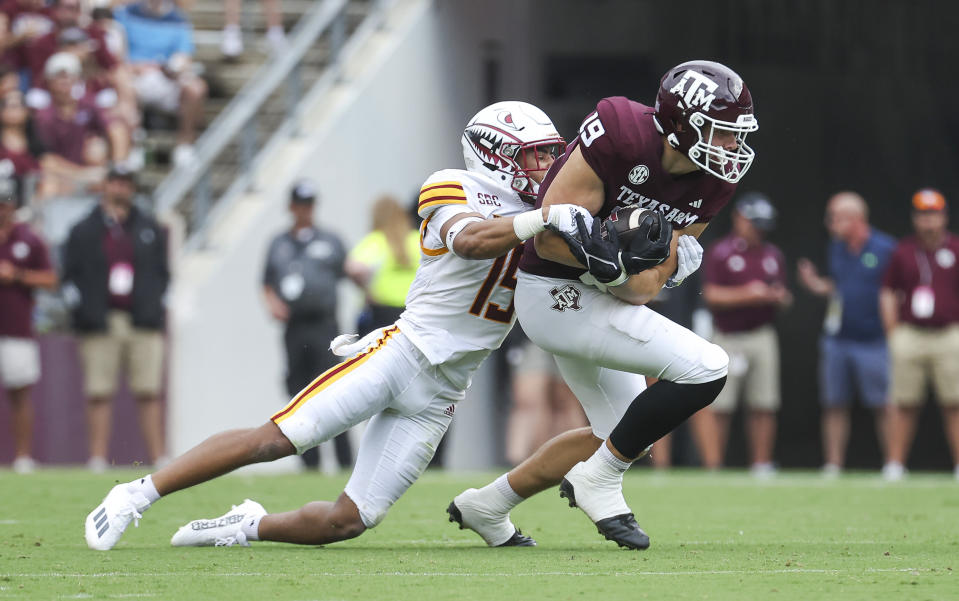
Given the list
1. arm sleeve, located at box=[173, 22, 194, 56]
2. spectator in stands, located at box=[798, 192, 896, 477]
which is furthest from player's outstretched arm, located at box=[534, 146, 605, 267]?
arm sleeve, located at box=[173, 22, 194, 56]

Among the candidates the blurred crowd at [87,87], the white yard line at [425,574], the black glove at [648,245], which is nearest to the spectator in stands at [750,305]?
the blurred crowd at [87,87]

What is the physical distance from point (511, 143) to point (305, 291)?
216 inches

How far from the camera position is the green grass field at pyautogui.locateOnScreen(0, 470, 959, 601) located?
177 inches

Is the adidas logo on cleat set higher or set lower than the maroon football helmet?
lower

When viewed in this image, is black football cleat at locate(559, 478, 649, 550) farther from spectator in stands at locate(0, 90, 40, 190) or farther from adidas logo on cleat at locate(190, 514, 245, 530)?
spectator in stands at locate(0, 90, 40, 190)

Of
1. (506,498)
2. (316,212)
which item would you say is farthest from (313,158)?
(506,498)

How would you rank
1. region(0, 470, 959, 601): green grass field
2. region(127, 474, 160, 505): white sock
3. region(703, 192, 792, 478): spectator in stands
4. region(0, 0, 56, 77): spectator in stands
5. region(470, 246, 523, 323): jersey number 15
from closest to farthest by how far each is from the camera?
1. region(0, 470, 959, 601): green grass field
2. region(127, 474, 160, 505): white sock
3. region(470, 246, 523, 323): jersey number 15
4. region(703, 192, 792, 478): spectator in stands
5. region(0, 0, 56, 77): spectator in stands

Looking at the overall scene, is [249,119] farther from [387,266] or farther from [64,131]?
[387,266]

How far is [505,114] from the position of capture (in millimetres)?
5559

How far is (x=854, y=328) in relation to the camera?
11766 mm

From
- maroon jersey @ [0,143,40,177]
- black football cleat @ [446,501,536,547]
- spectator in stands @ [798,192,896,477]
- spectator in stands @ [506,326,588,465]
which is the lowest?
spectator in stands @ [506,326,588,465]

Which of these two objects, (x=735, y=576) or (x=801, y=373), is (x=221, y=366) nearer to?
(x=801, y=373)

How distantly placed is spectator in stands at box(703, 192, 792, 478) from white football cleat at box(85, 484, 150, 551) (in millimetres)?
6979

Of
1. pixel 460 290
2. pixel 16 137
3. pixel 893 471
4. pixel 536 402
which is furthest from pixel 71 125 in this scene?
pixel 460 290
